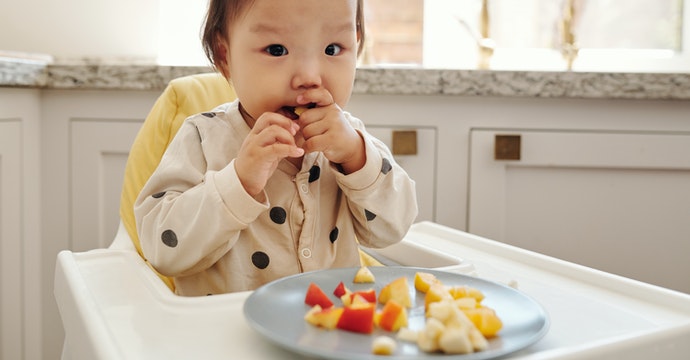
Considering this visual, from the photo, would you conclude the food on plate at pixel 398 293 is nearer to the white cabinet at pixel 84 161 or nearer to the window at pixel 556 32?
the white cabinet at pixel 84 161

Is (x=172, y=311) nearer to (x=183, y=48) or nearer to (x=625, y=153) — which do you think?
(x=625, y=153)

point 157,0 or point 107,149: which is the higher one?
point 157,0

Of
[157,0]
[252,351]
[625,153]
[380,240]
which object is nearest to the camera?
[252,351]

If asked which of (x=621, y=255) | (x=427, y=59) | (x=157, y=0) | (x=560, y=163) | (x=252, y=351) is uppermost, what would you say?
(x=157, y=0)

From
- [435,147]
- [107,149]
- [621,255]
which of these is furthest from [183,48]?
[621,255]

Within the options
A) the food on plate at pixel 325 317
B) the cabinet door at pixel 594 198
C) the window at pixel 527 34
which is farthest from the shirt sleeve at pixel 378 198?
the window at pixel 527 34

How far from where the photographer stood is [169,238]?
822mm

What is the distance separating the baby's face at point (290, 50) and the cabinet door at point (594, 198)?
33.1 inches

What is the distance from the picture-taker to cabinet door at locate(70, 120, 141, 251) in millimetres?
1641

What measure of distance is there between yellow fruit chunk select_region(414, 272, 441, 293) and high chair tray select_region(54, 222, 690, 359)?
11 centimetres

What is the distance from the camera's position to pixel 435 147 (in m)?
1.64

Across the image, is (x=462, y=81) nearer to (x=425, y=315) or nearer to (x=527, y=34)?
(x=527, y=34)

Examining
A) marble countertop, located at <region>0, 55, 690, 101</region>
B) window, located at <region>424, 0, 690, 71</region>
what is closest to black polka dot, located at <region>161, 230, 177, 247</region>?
marble countertop, located at <region>0, 55, 690, 101</region>

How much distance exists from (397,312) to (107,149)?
128 centimetres
